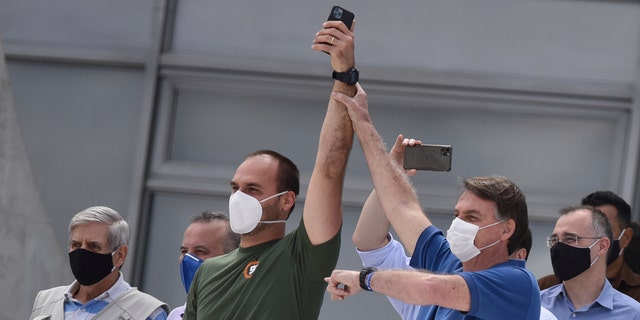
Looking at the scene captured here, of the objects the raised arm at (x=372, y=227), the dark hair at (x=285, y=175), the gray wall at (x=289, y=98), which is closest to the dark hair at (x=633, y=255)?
the gray wall at (x=289, y=98)

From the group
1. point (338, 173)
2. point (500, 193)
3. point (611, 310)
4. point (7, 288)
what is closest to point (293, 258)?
point (338, 173)

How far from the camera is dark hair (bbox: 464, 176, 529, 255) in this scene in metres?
4.25

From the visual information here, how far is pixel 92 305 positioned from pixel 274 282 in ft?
5.18

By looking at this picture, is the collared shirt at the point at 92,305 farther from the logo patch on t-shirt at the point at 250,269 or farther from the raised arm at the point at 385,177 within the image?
the raised arm at the point at 385,177

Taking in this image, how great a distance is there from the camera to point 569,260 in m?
5.32

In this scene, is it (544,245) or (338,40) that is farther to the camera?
(544,245)

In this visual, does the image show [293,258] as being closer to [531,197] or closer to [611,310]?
[611,310]

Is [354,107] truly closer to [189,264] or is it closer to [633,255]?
[189,264]

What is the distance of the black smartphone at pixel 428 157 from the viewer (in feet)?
14.4

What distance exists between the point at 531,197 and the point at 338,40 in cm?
387

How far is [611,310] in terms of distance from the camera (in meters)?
5.24

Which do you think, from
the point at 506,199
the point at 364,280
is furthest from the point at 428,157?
the point at 364,280

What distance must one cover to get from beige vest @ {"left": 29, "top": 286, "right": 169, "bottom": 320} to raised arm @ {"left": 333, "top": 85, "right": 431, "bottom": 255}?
1.63 meters

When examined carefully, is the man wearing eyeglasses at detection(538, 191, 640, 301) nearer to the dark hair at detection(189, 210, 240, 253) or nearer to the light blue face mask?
the dark hair at detection(189, 210, 240, 253)
